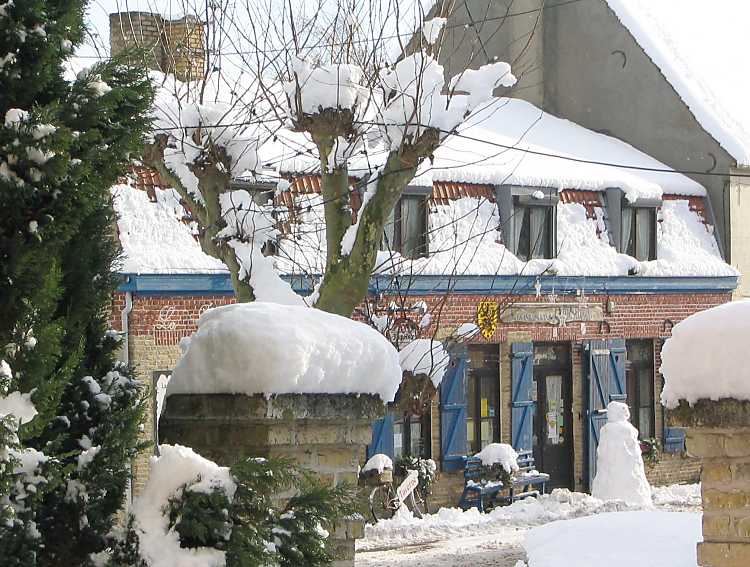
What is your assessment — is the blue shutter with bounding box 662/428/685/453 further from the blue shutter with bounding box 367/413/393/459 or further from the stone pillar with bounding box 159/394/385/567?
the stone pillar with bounding box 159/394/385/567

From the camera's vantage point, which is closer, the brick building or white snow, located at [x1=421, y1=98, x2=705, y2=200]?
the brick building

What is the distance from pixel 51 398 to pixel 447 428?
15.9 m

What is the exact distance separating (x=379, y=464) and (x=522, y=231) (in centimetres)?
528

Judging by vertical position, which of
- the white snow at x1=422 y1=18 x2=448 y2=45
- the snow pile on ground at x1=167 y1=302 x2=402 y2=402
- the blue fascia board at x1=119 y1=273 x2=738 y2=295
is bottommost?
the snow pile on ground at x1=167 y1=302 x2=402 y2=402

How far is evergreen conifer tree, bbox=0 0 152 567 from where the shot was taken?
4.61m

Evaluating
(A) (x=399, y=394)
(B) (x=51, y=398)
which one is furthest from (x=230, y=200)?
(B) (x=51, y=398)

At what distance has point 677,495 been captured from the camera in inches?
870

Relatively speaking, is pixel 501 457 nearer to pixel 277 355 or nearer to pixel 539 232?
pixel 539 232

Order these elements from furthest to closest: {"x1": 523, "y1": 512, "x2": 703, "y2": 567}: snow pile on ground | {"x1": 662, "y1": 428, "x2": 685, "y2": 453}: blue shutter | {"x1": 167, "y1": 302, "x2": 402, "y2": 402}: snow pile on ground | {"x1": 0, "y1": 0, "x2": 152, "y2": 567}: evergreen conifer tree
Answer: {"x1": 662, "y1": 428, "x2": 685, "y2": 453}: blue shutter, {"x1": 523, "y1": 512, "x2": 703, "y2": 567}: snow pile on ground, {"x1": 167, "y1": 302, "x2": 402, "y2": 402}: snow pile on ground, {"x1": 0, "y1": 0, "x2": 152, "y2": 567}: evergreen conifer tree

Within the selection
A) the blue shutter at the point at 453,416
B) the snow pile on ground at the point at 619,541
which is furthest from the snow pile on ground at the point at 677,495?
the snow pile on ground at the point at 619,541

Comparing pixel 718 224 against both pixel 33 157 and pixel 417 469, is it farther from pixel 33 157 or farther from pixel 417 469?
pixel 33 157

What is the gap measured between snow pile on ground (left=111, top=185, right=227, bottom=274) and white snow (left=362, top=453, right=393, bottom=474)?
10.4 feet

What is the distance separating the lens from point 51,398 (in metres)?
4.71

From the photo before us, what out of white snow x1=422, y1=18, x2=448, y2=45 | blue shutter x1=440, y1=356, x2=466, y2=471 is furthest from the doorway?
white snow x1=422, y1=18, x2=448, y2=45
